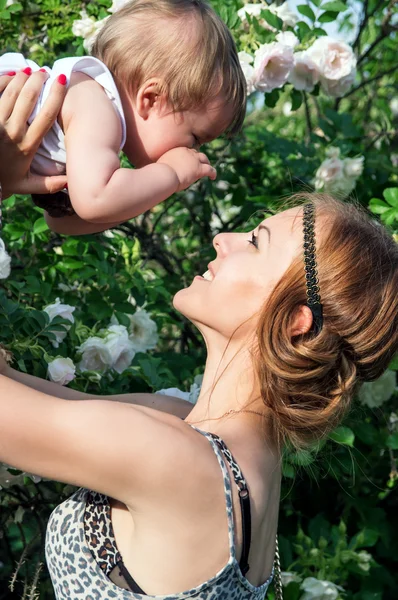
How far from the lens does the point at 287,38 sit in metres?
3.02

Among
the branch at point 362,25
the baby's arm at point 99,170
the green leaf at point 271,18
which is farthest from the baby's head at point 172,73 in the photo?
the branch at point 362,25

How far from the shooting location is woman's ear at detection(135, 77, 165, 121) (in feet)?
6.72

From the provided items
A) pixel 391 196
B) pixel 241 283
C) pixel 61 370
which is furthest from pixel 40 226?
pixel 391 196

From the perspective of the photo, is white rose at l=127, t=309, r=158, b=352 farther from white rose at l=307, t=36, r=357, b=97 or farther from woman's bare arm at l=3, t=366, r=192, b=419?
white rose at l=307, t=36, r=357, b=97

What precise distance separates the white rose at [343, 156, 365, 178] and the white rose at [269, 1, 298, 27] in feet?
1.66

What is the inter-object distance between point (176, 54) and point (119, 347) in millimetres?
839

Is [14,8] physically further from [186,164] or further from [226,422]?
[226,422]

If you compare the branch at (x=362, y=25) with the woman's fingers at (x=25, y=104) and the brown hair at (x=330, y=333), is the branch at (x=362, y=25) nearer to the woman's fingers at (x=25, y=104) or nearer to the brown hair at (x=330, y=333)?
the brown hair at (x=330, y=333)

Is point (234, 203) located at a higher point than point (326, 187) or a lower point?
lower

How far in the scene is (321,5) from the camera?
314 centimetres

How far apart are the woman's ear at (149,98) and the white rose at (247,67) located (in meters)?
0.88

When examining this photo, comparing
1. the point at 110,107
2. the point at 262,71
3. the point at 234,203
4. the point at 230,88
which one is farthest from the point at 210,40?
the point at 234,203

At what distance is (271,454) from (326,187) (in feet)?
4.98

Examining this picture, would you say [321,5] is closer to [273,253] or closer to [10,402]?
[273,253]
